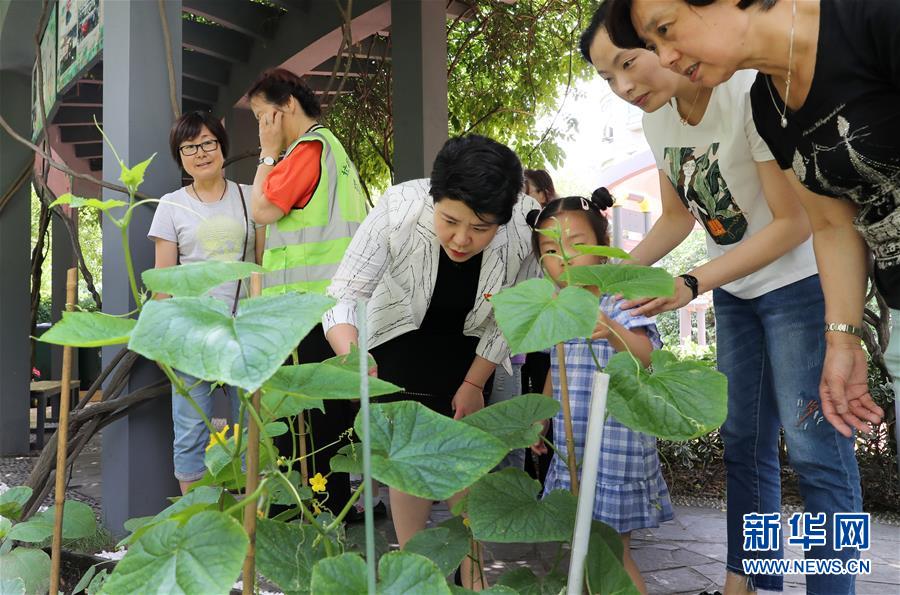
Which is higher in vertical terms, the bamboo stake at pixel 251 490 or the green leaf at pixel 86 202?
the green leaf at pixel 86 202

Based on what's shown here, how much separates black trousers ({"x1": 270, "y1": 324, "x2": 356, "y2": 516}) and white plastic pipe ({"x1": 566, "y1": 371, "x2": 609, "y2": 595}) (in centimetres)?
168

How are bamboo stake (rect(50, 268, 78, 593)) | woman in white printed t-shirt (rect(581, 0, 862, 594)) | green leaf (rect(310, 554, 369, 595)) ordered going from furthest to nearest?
woman in white printed t-shirt (rect(581, 0, 862, 594)) < bamboo stake (rect(50, 268, 78, 593)) < green leaf (rect(310, 554, 369, 595))

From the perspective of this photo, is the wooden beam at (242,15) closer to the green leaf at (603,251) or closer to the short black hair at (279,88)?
the short black hair at (279,88)

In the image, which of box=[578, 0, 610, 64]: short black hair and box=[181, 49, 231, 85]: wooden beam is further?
box=[181, 49, 231, 85]: wooden beam

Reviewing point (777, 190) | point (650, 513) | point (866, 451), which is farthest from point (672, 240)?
point (866, 451)

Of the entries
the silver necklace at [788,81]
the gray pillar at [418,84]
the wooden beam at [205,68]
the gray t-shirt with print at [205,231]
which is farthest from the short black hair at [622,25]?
the wooden beam at [205,68]

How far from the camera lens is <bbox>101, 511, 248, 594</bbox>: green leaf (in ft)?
2.13

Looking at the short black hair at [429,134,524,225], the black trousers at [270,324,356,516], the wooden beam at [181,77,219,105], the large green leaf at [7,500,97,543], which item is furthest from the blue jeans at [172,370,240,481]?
the wooden beam at [181,77,219,105]

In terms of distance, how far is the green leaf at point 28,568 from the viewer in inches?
54.2

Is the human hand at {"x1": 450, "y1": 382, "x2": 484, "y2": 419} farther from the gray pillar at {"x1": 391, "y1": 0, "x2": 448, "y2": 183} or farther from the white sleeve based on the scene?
the gray pillar at {"x1": 391, "y1": 0, "x2": 448, "y2": 183}

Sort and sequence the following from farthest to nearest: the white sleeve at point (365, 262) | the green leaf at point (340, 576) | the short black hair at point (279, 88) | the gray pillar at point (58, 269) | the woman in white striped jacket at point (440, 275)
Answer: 1. the gray pillar at point (58, 269)
2. the short black hair at point (279, 88)
3. the white sleeve at point (365, 262)
4. the woman in white striped jacket at point (440, 275)
5. the green leaf at point (340, 576)

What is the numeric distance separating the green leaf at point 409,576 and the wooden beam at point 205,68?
6.27 m

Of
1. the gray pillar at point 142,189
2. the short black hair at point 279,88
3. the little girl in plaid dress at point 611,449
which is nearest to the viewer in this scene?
the little girl in plaid dress at point 611,449

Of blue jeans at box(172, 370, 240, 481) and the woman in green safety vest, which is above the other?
the woman in green safety vest
